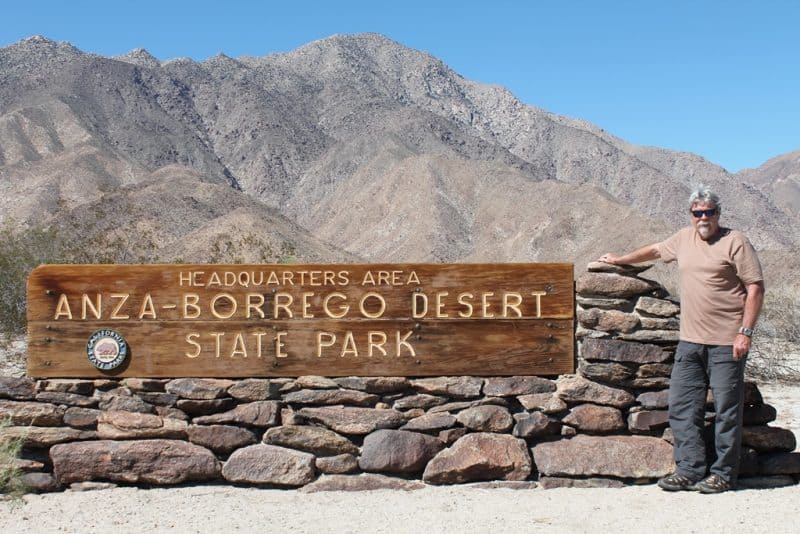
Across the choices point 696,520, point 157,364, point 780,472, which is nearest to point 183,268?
point 157,364

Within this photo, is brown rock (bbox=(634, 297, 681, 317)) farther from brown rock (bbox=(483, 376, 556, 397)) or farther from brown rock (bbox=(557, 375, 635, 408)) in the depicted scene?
brown rock (bbox=(483, 376, 556, 397))

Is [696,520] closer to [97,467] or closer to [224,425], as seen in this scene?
[224,425]

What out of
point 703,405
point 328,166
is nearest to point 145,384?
point 703,405

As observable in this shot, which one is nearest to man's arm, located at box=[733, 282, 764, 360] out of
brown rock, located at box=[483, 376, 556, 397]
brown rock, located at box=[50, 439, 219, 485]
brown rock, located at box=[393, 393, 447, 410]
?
brown rock, located at box=[483, 376, 556, 397]

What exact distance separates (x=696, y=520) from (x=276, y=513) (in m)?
2.29

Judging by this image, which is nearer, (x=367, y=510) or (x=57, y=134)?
(x=367, y=510)

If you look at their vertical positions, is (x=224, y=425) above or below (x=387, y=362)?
below

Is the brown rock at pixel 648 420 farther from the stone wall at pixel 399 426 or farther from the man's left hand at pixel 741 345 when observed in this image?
the man's left hand at pixel 741 345

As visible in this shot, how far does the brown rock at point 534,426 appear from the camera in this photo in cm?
520

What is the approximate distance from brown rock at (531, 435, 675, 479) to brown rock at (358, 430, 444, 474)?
686 millimetres

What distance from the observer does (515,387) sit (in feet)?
17.4

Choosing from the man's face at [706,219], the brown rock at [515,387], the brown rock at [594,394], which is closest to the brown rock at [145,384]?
the brown rock at [515,387]

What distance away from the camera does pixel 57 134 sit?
5531cm

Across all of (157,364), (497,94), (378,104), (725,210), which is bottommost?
(157,364)
